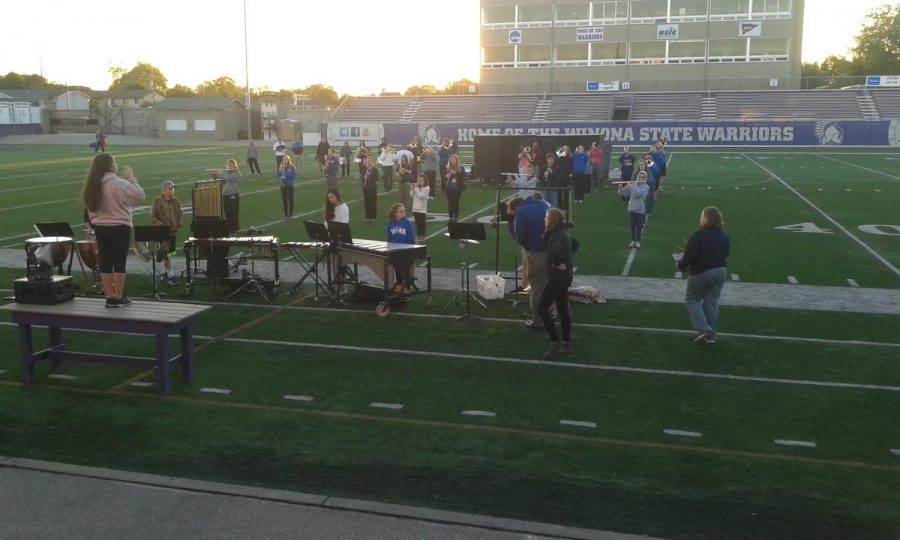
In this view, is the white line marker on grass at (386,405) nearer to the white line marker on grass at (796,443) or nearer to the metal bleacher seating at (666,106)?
the white line marker on grass at (796,443)

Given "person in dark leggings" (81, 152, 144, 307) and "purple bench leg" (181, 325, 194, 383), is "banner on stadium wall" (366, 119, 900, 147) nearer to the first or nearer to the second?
"purple bench leg" (181, 325, 194, 383)

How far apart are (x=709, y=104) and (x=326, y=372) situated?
211 ft

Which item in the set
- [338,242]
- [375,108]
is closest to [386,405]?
[338,242]

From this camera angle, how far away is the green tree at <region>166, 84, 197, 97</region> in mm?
131387

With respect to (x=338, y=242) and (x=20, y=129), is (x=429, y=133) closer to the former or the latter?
(x=20, y=129)

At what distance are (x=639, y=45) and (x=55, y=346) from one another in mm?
71828

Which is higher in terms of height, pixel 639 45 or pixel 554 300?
pixel 639 45

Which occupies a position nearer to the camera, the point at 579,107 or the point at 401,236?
the point at 401,236

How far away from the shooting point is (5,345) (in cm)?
1078

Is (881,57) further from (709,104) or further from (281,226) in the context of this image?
(281,226)

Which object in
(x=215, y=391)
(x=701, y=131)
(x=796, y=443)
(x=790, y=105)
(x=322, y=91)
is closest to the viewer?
(x=796, y=443)

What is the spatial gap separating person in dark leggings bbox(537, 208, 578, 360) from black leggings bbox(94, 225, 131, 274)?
4.76 meters

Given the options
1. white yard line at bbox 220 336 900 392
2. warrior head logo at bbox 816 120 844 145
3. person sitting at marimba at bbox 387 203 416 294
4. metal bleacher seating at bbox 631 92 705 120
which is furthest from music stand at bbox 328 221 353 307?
metal bleacher seating at bbox 631 92 705 120

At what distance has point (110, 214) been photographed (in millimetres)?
8750
